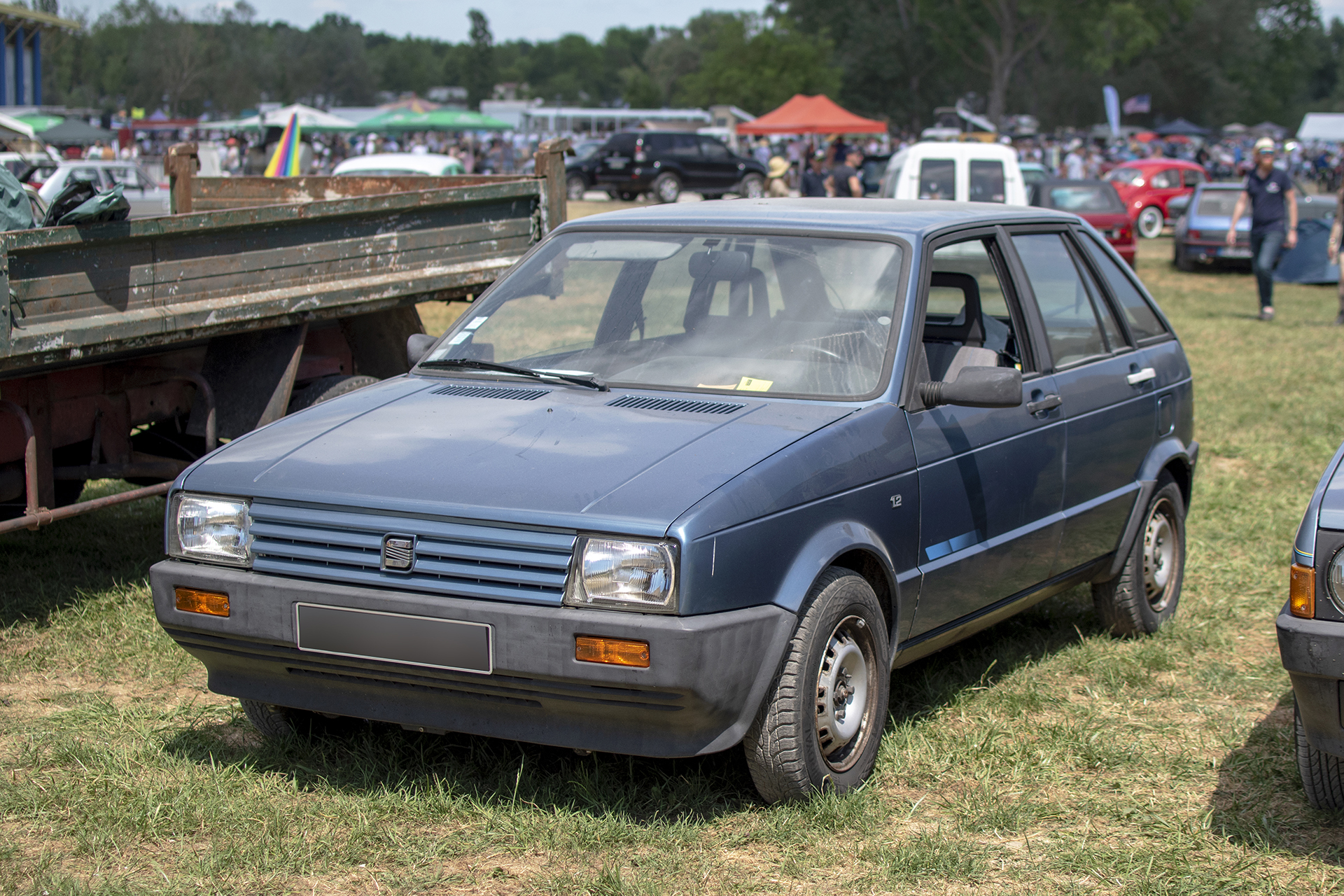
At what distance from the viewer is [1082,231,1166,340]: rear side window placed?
5.17 meters

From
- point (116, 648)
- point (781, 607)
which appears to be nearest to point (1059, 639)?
point (781, 607)

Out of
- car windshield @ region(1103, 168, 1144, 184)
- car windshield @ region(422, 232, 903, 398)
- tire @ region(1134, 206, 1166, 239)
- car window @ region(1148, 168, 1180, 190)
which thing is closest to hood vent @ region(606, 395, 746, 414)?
car windshield @ region(422, 232, 903, 398)

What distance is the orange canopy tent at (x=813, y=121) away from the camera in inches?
1679

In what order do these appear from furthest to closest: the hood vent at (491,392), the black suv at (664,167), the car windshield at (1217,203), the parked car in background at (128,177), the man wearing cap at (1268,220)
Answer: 1. the black suv at (664,167)
2. the parked car in background at (128,177)
3. the car windshield at (1217,203)
4. the man wearing cap at (1268,220)
5. the hood vent at (491,392)

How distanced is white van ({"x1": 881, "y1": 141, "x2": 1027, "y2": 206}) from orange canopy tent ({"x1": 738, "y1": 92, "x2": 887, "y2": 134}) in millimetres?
26004

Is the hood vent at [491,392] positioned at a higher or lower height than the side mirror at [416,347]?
lower

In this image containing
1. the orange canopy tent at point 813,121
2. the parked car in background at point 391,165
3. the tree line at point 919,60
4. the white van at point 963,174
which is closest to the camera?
the white van at point 963,174

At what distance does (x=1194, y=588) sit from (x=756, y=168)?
101 feet

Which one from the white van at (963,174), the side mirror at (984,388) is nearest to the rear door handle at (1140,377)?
the side mirror at (984,388)

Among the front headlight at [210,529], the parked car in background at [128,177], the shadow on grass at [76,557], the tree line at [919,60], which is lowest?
the shadow on grass at [76,557]

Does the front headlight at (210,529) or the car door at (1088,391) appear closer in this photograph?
the front headlight at (210,529)

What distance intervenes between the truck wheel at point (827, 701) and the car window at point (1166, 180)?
1081 inches

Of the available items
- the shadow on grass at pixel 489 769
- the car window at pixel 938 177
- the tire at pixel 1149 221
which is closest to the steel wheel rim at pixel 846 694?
the shadow on grass at pixel 489 769

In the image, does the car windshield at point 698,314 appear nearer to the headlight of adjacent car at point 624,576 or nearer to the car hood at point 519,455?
the car hood at point 519,455
